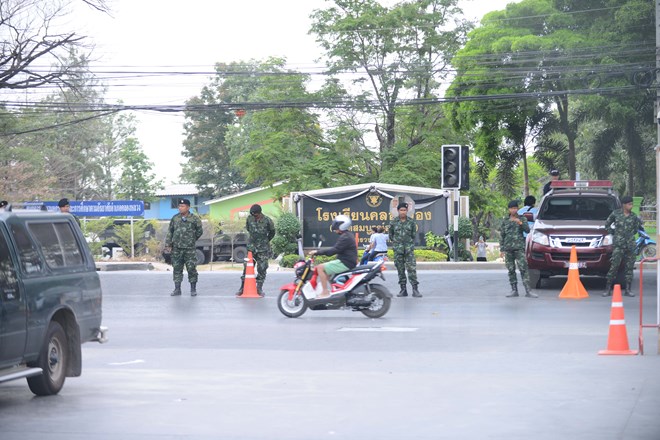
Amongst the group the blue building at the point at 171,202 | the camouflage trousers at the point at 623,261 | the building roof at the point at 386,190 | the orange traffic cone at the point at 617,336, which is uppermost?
the blue building at the point at 171,202

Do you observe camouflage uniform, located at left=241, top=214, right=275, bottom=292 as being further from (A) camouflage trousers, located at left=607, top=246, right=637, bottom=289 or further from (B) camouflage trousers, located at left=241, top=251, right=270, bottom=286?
(A) camouflage trousers, located at left=607, top=246, right=637, bottom=289

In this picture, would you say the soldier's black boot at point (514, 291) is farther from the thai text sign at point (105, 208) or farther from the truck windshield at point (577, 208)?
the thai text sign at point (105, 208)

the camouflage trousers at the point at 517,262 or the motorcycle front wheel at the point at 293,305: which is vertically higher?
the camouflage trousers at the point at 517,262

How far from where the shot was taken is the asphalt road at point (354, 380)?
884cm

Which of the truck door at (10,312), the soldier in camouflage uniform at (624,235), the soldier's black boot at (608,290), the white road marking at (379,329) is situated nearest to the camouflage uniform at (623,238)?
the soldier in camouflage uniform at (624,235)

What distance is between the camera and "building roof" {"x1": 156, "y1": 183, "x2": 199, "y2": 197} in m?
90.5

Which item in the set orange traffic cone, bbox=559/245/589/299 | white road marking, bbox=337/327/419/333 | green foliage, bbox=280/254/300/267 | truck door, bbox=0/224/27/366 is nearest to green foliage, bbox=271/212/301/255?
green foliage, bbox=280/254/300/267

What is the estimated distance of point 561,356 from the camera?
13258 mm

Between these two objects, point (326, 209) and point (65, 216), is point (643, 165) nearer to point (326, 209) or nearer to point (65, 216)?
point (326, 209)

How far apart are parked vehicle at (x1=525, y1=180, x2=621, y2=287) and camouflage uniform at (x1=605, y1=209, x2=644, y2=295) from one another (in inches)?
44.1

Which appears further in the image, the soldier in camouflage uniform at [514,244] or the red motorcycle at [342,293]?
the soldier in camouflage uniform at [514,244]

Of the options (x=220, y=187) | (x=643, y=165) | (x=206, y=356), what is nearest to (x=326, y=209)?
(x=643, y=165)

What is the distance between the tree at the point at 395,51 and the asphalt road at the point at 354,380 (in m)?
30.6

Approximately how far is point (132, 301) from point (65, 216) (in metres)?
11.9
